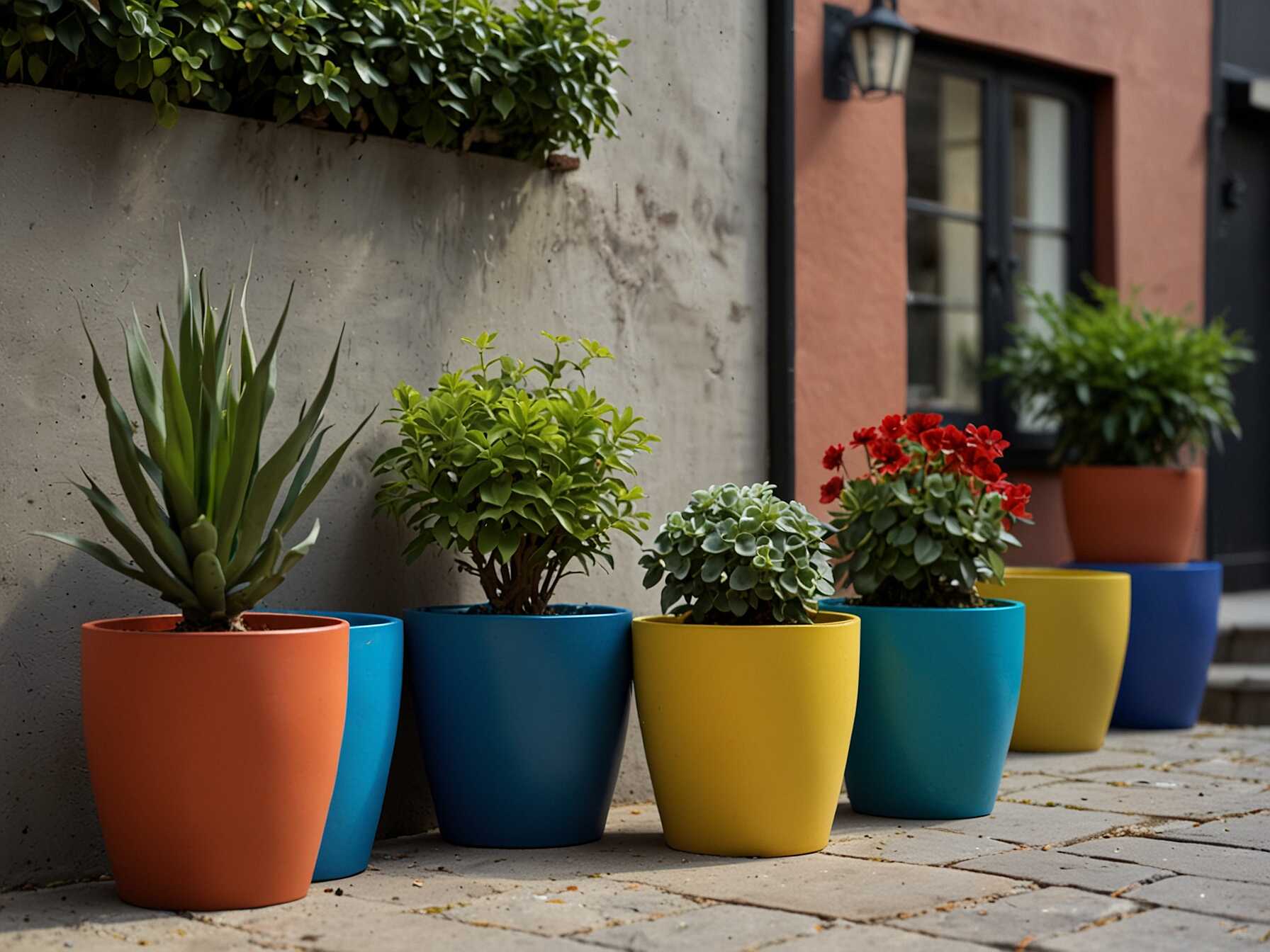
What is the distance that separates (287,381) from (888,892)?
1.68m

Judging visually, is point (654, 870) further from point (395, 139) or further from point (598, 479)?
point (395, 139)

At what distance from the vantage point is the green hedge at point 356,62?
3250 millimetres

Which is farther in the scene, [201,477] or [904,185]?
[904,185]

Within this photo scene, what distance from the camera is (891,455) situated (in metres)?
4.08

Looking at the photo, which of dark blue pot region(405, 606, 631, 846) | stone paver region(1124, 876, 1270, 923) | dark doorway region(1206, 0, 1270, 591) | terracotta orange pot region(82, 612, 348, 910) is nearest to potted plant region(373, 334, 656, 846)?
dark blue pot region(405, 606, 631, 846)

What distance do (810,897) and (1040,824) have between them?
937mm

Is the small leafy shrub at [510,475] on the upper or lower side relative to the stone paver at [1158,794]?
upper

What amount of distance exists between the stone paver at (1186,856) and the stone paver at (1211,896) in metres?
0.06

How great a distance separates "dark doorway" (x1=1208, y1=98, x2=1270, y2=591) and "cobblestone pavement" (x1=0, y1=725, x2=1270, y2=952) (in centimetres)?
350

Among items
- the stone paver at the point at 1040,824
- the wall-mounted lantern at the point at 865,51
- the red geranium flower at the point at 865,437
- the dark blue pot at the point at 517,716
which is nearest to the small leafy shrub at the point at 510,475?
the dark blue pot at the point at 517,716

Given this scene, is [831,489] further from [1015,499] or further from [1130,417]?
[1130,417]

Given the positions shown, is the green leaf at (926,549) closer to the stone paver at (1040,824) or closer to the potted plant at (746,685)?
the potted plant at (746,685)

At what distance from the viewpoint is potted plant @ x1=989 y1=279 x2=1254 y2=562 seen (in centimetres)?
541

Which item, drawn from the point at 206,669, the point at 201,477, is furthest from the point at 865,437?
the point at 206,669
